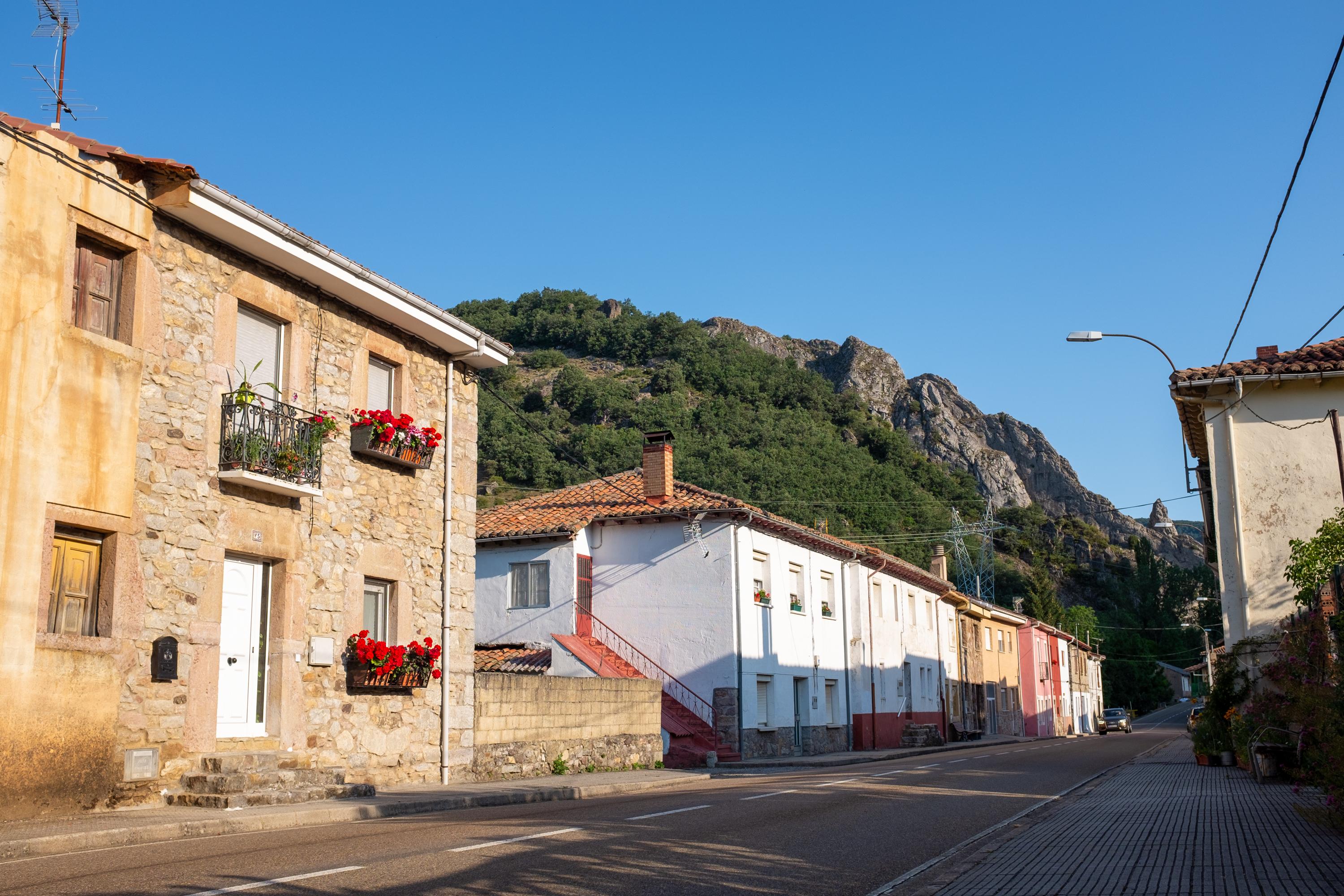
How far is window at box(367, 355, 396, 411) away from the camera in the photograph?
1576cm

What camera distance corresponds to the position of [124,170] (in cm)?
1180

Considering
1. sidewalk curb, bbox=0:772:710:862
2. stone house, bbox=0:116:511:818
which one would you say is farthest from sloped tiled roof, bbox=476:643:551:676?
sidewalk curb, bbox=0:772:710:862

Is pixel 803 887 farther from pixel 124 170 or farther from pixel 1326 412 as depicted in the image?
pixel 1326 412

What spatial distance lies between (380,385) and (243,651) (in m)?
4.49

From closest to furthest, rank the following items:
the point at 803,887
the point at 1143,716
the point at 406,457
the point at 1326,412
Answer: the point at 803,887 < the point at 406,457 < the point at 1326,412 < the point at 1143,716

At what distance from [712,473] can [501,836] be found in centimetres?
5926

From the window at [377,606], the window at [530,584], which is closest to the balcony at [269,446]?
the window at [377,606]

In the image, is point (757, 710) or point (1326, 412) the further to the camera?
point (757, 710)

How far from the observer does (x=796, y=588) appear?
3075 cm

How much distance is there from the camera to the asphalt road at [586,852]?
679 cm

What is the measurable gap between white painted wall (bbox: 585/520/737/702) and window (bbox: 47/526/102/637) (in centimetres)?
1717

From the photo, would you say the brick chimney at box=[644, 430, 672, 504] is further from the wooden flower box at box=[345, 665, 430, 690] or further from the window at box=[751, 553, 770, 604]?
the wooden flower box at box=[345, 665, 430, 690]

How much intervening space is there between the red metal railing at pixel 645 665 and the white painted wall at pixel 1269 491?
1206 cm

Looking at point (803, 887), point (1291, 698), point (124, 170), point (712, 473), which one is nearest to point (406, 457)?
point (124, 170)
